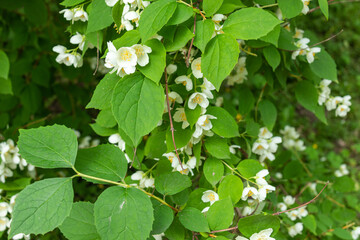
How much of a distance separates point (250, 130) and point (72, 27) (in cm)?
92

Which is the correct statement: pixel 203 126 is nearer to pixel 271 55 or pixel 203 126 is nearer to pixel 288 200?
pixel 271 55

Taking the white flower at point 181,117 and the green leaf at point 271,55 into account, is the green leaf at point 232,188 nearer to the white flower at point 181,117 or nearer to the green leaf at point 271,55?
Result: the white flower at point 181,117

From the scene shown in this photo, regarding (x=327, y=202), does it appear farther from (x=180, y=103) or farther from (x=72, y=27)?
(x=72, y=27)

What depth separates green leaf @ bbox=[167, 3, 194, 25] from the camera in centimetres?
100

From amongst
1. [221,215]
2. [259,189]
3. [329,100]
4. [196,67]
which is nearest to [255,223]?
[221,215]

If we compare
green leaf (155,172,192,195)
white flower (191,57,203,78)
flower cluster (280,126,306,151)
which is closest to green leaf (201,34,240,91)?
white flower (191,57,203,78)

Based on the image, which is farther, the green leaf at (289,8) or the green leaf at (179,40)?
the green leaf at (289,8)

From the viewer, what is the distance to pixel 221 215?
1.07 m

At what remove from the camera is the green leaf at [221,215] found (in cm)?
106

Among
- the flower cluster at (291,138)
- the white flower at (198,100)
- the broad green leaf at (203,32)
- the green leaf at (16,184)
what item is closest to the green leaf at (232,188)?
the white flower at (198,100)

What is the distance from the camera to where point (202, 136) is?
4.38 feet

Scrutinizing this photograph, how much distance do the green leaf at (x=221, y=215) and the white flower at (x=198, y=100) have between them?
351 mm

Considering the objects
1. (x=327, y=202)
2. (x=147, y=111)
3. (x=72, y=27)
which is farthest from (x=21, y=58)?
(x=327, y=202)

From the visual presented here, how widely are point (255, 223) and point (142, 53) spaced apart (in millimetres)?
650
